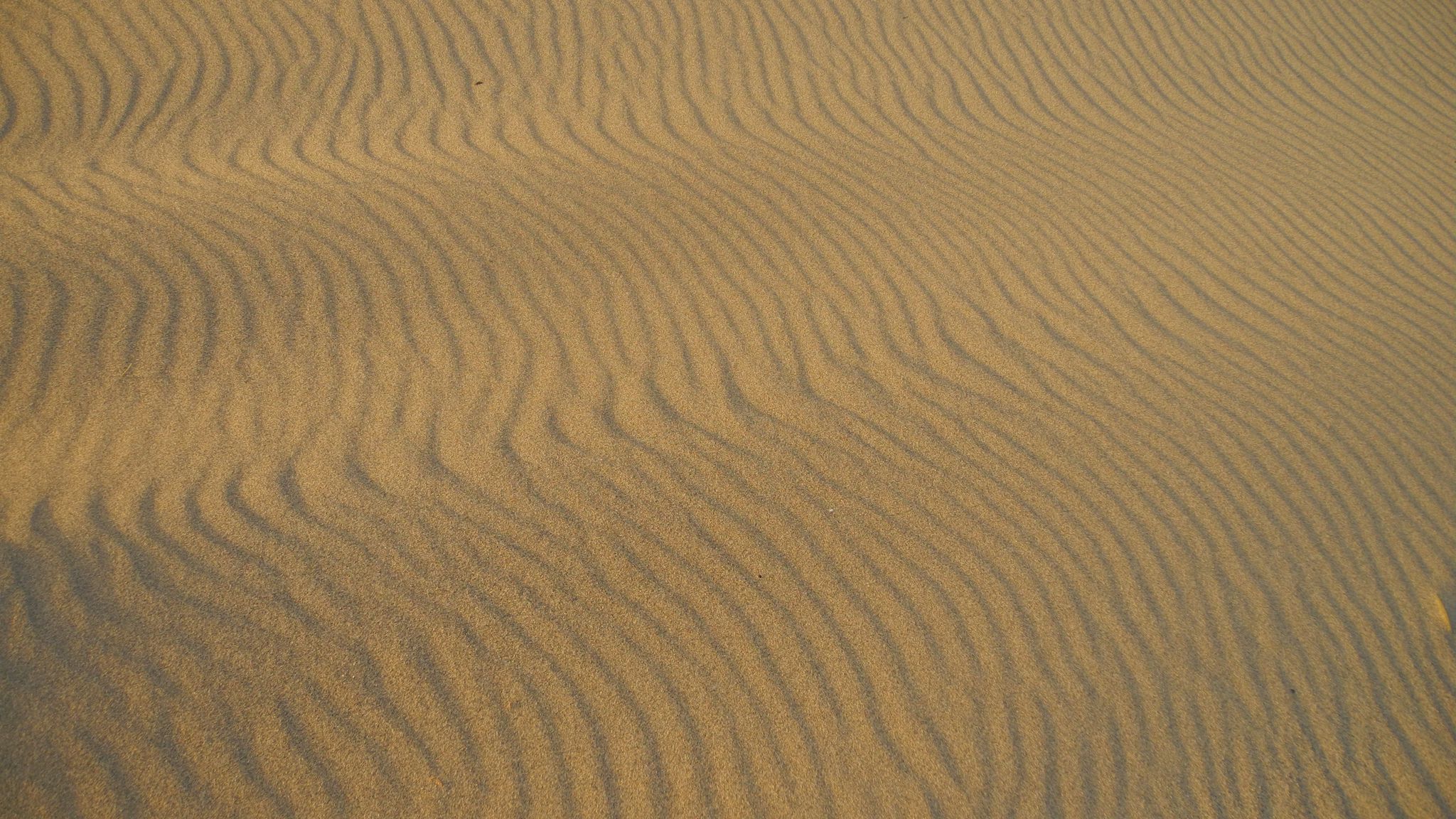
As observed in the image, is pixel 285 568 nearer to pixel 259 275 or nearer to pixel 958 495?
pixel 259 275

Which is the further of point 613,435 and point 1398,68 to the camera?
point 1398,68

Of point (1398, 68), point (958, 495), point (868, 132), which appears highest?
point (1398, 68)

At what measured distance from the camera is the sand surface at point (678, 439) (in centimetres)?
271

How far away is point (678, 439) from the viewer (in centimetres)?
368

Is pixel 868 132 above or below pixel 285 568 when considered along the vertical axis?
above

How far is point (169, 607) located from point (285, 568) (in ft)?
1.04

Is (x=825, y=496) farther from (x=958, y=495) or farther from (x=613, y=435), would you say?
(x=613, y=435)

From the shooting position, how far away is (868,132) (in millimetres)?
6031

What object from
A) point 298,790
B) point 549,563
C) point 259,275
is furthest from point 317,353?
point 298,790

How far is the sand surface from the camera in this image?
8.89ft

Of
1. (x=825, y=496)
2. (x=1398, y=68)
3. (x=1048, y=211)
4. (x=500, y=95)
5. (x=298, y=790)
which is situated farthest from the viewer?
(x=1398, y=68)

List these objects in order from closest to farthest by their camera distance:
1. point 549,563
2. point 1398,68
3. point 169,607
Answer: point 169,607 < point 549,563 < point 1398,68

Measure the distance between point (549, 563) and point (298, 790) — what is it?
95cm

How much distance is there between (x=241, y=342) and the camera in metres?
3.84
